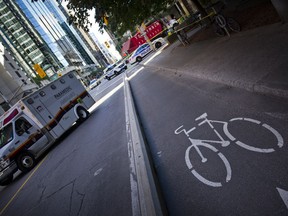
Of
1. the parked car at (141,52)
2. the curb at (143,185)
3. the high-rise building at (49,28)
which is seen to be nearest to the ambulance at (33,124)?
the curb at (143,185)

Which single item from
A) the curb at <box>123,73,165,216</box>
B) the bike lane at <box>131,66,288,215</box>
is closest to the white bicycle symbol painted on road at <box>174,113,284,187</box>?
the bike lane at <box>131,66,288,215</box>

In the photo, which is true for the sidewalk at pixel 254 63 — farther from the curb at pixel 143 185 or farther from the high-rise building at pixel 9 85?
the high-rise building at pixel 9 85

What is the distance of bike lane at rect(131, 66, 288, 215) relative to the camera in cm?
337

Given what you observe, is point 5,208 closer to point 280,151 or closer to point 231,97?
point 231,97

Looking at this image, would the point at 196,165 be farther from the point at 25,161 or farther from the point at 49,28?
the point at 49,28

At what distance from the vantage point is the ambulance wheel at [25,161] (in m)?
12.1

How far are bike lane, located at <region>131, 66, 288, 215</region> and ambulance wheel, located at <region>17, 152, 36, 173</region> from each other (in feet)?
25.2

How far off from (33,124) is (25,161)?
1892 millimetres

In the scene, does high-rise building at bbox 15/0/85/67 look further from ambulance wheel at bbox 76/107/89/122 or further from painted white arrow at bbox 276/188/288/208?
painted white arrow at bbox 276/188/288/208

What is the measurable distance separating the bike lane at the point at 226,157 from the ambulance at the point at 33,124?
25.3ft

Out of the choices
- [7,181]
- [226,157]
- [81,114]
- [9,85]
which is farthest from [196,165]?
[9,85]

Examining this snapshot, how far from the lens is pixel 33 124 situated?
13.2 m

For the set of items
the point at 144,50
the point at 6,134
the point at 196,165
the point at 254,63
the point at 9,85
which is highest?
the point at 9,85

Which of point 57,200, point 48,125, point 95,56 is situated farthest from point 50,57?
point 57,200
